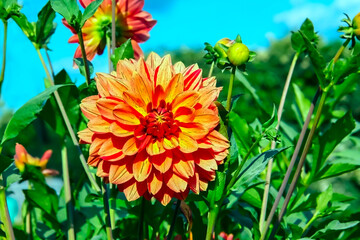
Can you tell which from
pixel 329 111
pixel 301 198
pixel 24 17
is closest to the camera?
pixel 24 17

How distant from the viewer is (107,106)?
459mm

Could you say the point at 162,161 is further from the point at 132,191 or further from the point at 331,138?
the point at 331,138

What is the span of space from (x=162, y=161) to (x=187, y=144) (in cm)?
3

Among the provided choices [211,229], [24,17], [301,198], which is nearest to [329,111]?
[301,198]

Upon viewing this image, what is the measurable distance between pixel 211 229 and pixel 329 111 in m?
0.50

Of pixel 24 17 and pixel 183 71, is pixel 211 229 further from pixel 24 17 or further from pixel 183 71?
pixel 24 17

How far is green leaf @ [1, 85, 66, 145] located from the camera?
513mm

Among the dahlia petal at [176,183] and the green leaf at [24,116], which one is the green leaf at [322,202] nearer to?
the dahlia petal at [176,183]

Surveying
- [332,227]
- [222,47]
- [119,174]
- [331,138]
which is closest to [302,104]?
[331,138]

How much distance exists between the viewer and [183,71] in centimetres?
49

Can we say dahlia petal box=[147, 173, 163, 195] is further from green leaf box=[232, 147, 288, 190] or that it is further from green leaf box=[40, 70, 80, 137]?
green leaf box=[40, 70, 80, 137]

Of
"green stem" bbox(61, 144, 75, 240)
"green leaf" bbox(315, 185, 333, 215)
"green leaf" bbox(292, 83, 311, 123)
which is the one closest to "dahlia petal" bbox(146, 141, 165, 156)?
"green stem" bbox(61, 144, 75, 240)

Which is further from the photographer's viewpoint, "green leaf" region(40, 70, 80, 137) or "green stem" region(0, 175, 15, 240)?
"green leaf" region(40, 70, 80, 137)

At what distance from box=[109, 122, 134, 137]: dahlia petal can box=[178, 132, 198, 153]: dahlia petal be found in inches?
2.0
